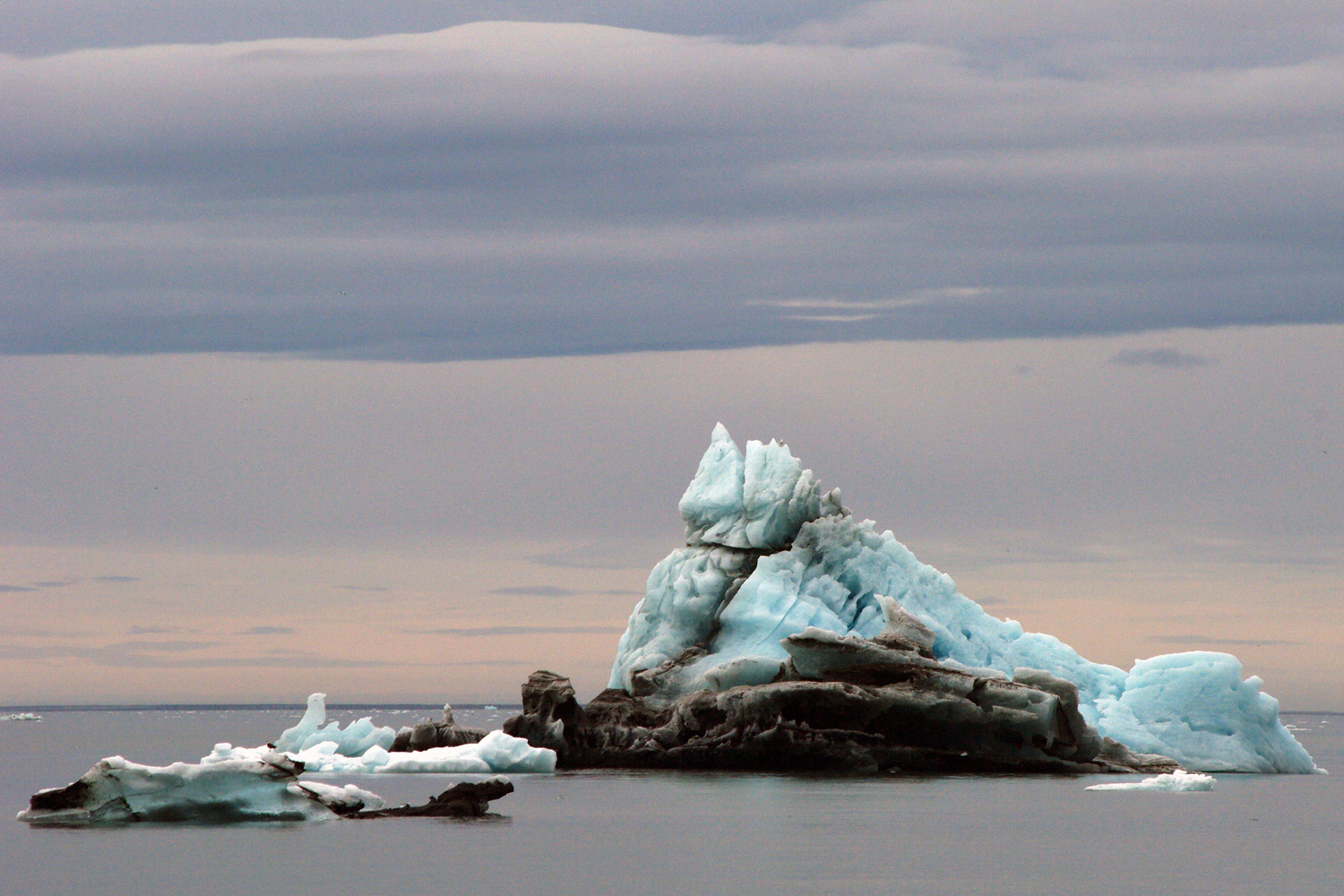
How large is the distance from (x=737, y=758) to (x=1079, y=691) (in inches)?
331

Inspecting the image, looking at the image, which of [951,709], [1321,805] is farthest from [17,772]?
[1321,805]

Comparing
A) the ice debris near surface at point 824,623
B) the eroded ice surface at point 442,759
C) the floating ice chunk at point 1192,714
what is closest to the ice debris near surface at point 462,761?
the eroded ice surface at point 442,759

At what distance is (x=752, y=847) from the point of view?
29.0m

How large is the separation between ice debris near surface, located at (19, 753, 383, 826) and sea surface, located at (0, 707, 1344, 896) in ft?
0.95

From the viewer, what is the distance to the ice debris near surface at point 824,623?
45312 millimetres

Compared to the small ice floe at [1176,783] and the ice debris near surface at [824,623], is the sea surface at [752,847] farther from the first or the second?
the ice debris near surface at [824,623]

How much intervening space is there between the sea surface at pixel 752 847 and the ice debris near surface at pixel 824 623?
4.51 meters

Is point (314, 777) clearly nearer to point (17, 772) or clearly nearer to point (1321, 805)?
point (17, 772)

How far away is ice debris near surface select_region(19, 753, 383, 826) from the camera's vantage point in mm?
29141

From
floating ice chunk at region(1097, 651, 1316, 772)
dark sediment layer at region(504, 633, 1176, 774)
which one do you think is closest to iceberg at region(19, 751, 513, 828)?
dark sediment layer at region(504, 633, 1176, 774)

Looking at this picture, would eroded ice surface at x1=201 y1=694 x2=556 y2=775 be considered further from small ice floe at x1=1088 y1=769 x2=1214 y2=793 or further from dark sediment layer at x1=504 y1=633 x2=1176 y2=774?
small ice floe at x1=1088 y1=769 x2=1214 y2=793

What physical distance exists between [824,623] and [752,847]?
55.2ft

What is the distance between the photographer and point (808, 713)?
42906mm

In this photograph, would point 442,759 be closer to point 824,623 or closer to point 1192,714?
point 824,623
